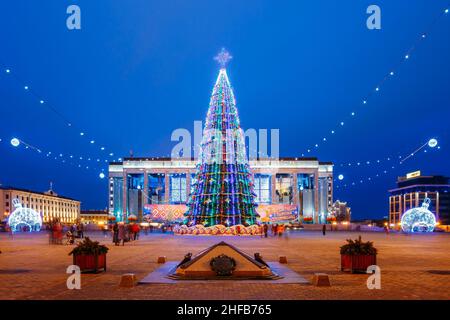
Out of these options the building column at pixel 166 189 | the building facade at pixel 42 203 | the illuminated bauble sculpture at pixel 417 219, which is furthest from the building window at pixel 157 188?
the illuminated bauble sculpture at pixel 417 219

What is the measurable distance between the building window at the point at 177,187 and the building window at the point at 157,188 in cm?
322

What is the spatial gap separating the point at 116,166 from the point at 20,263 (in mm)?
103456

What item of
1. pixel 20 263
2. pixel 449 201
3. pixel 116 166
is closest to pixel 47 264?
pixel 20 263

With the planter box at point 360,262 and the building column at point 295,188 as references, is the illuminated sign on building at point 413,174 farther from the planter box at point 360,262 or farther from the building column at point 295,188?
the planter box at point 360,262

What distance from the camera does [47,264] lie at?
19.4 metres

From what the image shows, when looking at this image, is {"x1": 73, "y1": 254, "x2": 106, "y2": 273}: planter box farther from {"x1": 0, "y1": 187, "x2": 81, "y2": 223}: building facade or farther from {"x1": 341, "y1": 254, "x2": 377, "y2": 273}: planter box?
{"x1": 0, "y1": 187, "x2": 81, "y2": 223}: building facade

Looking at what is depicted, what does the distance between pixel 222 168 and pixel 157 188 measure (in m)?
79.8

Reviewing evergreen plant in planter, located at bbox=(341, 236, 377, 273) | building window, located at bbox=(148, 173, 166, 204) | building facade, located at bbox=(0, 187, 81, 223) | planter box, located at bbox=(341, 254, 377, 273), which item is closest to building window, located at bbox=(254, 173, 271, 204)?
building window, located at bbox=(148, 173, 166, 204)

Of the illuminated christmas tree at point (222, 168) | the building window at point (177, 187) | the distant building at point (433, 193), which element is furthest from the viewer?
the distant building at point (433, 193)

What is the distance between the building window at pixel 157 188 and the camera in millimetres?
124375

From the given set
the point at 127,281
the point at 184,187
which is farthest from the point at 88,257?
the point at 184,187
